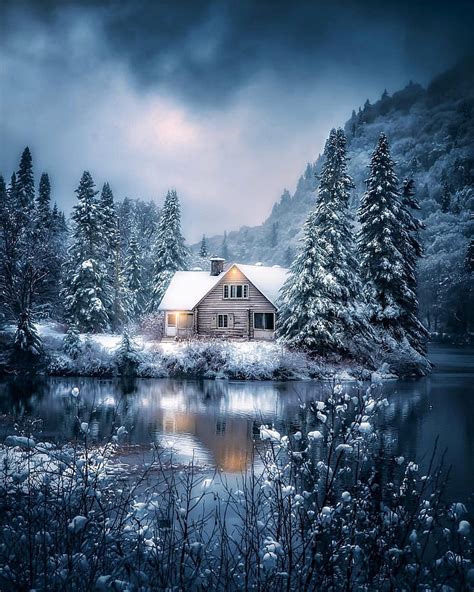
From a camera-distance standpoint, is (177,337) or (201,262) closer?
(177,337)

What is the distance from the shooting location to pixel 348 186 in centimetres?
4100

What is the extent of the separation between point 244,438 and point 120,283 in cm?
4495

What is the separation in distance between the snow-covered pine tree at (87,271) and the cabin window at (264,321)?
14536 mm

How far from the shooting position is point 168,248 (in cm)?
6222

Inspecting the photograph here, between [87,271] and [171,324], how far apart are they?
9476 mm

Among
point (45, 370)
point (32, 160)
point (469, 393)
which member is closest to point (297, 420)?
point (469, 393)

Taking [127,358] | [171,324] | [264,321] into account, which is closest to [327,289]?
[264,321]

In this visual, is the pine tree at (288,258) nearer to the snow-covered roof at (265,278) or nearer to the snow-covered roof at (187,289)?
the snow-covered roof at (265,278)

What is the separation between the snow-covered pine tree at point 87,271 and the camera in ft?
163

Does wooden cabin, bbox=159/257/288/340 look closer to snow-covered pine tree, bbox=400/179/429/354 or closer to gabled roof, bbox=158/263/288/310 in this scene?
gabled roof, bbox=158/263/288/310

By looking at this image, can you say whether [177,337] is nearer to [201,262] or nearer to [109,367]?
[109,367]

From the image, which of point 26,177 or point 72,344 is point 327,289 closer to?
point 72,344

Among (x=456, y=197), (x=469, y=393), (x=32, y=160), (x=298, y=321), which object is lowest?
(x=469, y=393)

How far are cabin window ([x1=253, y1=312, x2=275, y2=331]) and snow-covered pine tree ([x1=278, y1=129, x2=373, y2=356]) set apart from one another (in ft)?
28.4
